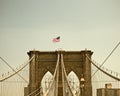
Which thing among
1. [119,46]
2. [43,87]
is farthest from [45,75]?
[119,46]

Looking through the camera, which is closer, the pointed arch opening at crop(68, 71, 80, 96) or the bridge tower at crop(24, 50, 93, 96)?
the bridge tower at crop(24, 50, 93, 96)

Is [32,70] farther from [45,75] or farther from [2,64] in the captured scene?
[2,64]

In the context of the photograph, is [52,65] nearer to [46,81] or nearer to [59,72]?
[59,72]

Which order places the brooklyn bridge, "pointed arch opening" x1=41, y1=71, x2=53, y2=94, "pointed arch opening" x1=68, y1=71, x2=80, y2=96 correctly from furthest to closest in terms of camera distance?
1. "pointed arch opening" x1=68, y1=71, x2=80, y2=96
2. "pointed arch opening" x1=41, y1=71, x2=53, y2=94
3. the brooklyn bridge

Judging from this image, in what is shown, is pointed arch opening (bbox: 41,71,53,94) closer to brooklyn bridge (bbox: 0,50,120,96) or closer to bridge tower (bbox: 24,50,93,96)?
brooklyn bridge (bbox: 0,50,120,96)

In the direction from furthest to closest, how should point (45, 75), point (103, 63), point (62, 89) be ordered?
point (103, 63), point (45, 75), point (62, 89)

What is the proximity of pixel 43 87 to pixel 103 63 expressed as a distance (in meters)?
3.97

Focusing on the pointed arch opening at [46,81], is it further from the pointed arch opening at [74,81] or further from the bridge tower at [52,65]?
the pointed arch opening at [74,81]

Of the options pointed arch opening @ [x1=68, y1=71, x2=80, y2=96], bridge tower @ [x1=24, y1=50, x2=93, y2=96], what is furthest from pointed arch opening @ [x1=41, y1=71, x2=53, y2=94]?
pointed arch opening @ [x1=68, y1=71, x2=80, y2=96]

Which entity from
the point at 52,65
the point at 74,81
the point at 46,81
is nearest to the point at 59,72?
the point at 52,65

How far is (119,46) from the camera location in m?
19.8

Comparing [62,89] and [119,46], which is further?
[119,46]

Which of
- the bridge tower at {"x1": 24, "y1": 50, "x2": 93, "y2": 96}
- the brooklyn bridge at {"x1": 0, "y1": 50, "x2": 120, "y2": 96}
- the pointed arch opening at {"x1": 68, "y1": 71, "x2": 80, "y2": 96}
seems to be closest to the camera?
the brooklyn bridge at {"x1": 0, "y1": 50, "x2": 120, "y2": 96}

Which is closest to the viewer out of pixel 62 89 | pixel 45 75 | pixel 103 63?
pixel 62 89
